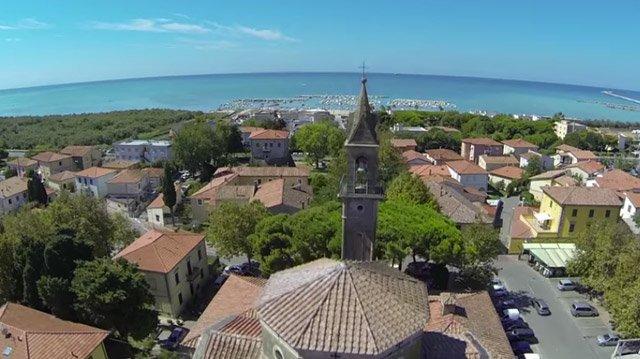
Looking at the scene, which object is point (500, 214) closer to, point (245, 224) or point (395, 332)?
point (245, 224)

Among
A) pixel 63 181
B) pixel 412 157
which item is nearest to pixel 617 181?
pixel 412 157

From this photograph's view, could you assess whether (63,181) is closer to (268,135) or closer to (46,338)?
(268,135)

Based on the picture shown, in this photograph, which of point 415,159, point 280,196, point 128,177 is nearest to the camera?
point 280,196

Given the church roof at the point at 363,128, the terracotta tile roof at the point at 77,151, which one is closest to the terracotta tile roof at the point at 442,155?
the church roof at the point at 363,128

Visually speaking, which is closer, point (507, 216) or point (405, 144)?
point (507, 216)

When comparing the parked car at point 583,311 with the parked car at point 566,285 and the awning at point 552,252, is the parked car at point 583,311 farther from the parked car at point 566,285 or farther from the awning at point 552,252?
the awning at point 552,252

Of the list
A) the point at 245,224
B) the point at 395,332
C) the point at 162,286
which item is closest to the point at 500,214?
the point at 245,224

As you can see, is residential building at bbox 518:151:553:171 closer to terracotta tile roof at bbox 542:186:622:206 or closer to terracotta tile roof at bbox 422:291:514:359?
terracotta tile roof at bbox 542:186:622:206
